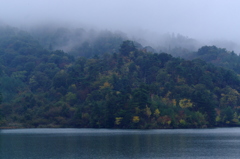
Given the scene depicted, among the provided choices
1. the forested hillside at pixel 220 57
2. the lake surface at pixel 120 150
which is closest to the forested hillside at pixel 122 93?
the lake surface at pixel 120 150

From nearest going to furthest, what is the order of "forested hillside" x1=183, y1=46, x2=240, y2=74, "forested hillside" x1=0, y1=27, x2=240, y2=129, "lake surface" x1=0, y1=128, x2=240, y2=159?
"lake surface" x1=0, y1=128, x2=240, y2=159 < "forested hillside" x1=0, y1=27, x2=240, y2=129 < "forested hillside" x1=183, y1=46, x2=240, y2=74

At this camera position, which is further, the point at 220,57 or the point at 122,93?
the point at 220,57

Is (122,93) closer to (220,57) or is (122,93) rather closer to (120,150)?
(120,150)

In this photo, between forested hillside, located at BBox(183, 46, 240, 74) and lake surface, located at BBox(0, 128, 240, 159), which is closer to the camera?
lake surface, located at BBox(0, 128, 240, 159)

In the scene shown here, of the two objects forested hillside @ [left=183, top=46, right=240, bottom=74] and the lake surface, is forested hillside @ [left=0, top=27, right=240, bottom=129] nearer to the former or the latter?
the lake surface

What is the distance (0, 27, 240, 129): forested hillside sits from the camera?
325ft

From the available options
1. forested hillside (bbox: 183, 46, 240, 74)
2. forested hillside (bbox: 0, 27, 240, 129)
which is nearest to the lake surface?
forested hillside (bbox: 0, 27, 240, 129)

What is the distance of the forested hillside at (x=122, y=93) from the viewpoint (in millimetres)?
99000

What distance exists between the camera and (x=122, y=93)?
4028 inches

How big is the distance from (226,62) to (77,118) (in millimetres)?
98133

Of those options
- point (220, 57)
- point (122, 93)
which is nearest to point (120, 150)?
point (122, 93)

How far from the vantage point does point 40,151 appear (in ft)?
161

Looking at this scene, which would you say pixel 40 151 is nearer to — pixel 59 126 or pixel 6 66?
pixel 59 126

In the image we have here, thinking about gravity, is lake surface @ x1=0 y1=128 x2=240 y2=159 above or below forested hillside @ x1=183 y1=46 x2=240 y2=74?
below
